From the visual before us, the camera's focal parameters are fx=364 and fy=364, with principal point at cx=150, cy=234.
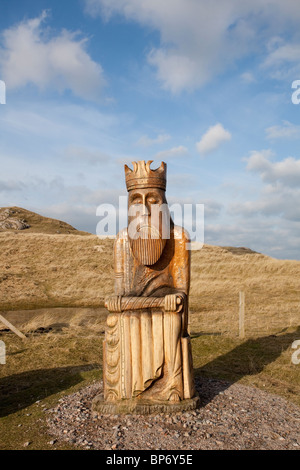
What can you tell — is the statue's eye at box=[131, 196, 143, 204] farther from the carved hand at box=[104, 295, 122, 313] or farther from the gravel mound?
the gravel mound

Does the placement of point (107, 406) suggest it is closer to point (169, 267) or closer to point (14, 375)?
point (169, 267)

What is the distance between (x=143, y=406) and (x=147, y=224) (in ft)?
10.2

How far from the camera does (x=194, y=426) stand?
566cm

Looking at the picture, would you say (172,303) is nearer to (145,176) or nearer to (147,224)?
(147,224)

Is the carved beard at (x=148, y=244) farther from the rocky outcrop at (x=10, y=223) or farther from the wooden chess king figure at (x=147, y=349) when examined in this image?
the rocky outcrop at (x=10, y=223)

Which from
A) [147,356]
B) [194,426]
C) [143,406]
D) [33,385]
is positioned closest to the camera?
[194,426]

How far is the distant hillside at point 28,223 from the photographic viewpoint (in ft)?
163

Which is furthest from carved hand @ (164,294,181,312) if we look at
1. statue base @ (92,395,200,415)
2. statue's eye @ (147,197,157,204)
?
statue's eye @ (147,197,157,204)

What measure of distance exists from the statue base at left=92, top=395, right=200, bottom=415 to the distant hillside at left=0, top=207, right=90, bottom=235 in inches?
1726

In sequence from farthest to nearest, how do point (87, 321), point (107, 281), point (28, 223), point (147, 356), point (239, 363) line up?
point (28, 223)
point (107, 281)
point (87, 321)
point (239, 363)
point (147, 356)

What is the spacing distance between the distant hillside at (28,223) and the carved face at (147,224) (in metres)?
43.2

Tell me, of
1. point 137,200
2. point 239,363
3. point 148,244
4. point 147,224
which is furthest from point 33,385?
point 239,363

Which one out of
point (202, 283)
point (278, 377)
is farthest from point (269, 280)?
point (278, 377)
